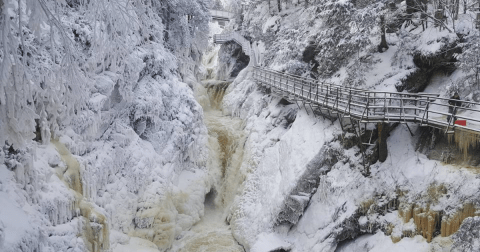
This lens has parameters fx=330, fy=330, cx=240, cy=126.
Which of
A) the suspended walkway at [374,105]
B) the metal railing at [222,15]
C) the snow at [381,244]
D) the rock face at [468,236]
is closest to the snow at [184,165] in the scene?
the snow at [381,244]

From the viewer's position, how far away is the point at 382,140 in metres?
12.0

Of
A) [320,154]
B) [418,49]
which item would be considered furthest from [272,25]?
[320,154]

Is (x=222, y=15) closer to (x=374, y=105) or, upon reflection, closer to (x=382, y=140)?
(x=374, y=105)

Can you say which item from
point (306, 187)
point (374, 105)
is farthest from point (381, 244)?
point (374, 105)

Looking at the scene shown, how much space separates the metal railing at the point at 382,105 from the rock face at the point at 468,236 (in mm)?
2618

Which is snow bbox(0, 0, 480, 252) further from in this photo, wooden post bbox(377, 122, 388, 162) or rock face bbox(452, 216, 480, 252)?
rock face bbox(452, 216, 480, 252)

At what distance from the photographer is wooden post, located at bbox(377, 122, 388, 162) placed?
11954 millimetres

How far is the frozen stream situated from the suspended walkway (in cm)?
389

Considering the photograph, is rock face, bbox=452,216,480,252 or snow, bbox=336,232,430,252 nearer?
rock face, bbox=452,216,480,252

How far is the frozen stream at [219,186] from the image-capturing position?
587 inches

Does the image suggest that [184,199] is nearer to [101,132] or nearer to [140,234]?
[140,234]

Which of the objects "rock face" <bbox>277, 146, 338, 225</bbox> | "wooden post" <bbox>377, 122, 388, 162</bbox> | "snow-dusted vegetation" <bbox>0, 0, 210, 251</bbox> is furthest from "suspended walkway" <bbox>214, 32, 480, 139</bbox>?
"snow-dusted vegetation" <bbox>0, 0, 210, 251</bbox>

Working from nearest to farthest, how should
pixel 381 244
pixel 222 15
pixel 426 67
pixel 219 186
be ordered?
pixel 381 244 → pixel 426 67 → pixel 219 186 → pixel 222 15

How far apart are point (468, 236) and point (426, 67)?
8.18 metres
